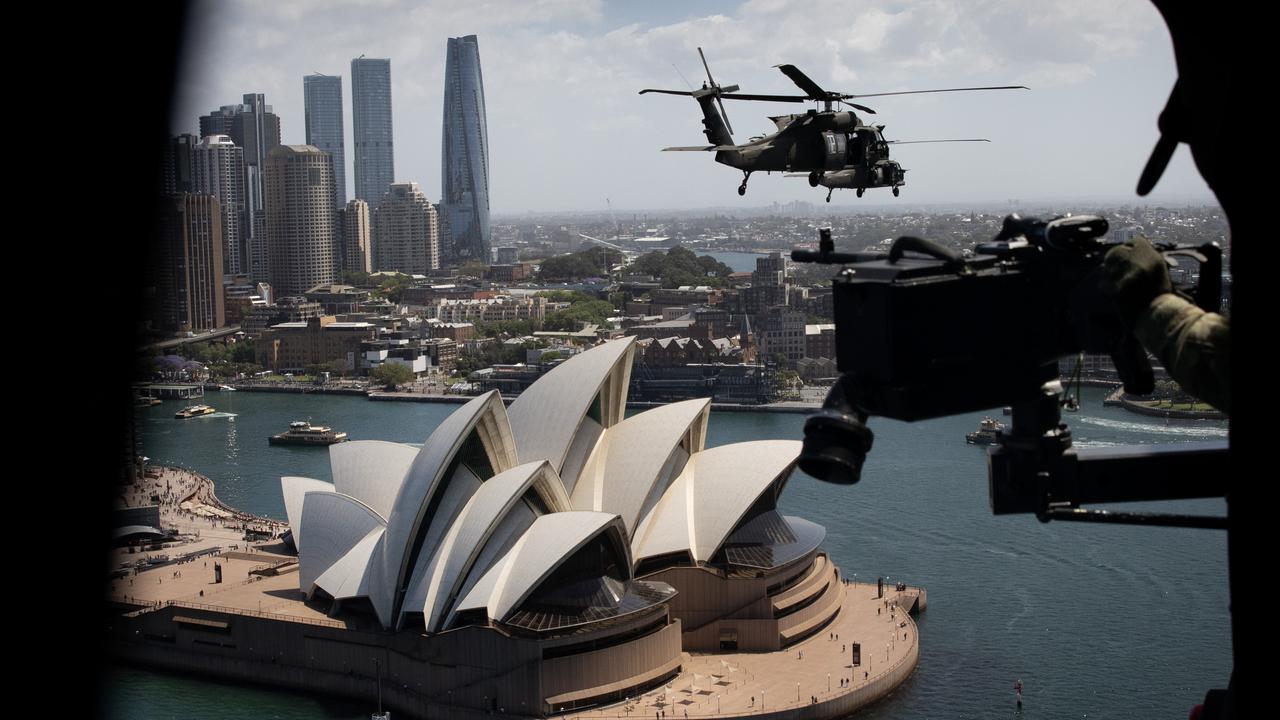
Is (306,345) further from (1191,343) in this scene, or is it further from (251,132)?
(1191,343)

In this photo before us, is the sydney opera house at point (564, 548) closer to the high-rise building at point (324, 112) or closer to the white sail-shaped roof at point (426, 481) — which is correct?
the white sail-shaped roof at point (426, 481)

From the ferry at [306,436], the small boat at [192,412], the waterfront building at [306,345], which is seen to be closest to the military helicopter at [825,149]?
the ferry at [306,436]

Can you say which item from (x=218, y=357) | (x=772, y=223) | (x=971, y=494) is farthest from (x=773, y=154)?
(x=772, y=223)

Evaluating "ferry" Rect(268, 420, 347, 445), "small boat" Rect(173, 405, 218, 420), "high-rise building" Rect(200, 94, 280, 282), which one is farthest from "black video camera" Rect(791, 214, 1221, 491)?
"high-rise building" Rect(200, 94, 280, 282)

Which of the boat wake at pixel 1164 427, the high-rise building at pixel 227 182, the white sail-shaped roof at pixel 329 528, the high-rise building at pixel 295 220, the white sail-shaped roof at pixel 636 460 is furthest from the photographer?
the high-rise building at pixel 227 182

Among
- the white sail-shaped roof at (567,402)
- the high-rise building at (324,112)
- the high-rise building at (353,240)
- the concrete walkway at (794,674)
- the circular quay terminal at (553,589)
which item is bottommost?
the concrete walkway at (794,674)

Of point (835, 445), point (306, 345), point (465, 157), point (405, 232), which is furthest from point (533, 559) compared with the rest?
point (465, 157)
